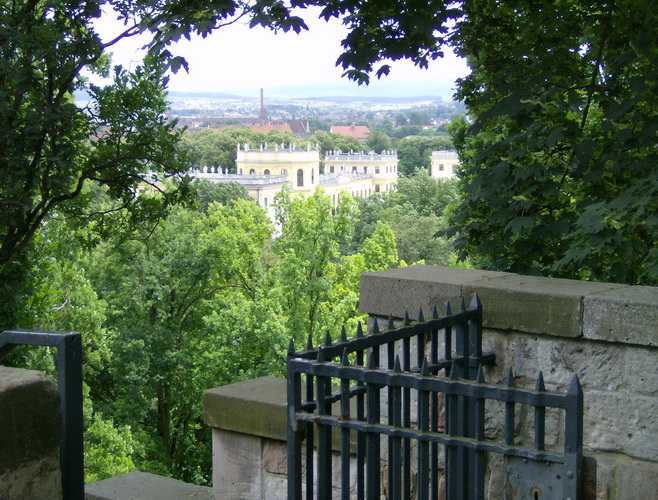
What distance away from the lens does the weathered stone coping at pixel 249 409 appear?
134 inches

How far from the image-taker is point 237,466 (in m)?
3.61

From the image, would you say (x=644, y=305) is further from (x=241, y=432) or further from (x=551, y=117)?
(x=551, y=117)

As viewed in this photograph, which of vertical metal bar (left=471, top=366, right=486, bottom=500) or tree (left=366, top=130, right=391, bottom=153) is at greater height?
tree (left=366, top=130, right=391, bottom=153)

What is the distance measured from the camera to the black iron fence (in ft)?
Answer: 6.82

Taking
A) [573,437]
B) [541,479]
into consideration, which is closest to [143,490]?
[541,479]

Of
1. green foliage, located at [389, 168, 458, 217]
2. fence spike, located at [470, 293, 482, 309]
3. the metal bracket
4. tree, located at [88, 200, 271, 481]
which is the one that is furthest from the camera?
green foliage, located at [389, 168, 458, 217]

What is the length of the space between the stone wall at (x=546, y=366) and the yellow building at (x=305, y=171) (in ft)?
303

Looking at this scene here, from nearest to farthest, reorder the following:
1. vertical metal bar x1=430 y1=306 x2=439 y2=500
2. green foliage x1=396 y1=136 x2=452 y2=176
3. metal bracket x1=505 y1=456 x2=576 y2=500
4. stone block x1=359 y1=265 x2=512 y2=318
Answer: metal bracket x1=505 y1=456 x2=576 y2=500, vertical metal bar x1=430 y1=306 x2=439 y2=500, stone block x1=359 y1=265 x2=512 y2=318, green foliage x1=396 y1=136 x2=452 y2=176

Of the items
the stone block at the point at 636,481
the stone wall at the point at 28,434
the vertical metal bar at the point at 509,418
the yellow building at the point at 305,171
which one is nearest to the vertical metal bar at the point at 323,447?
the vertical metal bar at the point at 509,418

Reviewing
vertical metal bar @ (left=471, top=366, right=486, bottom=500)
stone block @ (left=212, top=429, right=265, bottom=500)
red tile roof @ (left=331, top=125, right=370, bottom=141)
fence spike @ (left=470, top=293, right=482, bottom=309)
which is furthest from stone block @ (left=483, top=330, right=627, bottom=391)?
red tile roof @ (left=331, top=125, right=370, bottom=141)

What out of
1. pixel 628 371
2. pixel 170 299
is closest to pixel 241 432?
pixel 628 371

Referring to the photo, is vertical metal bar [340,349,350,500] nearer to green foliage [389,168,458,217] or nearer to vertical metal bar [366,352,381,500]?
vertical metal bar [366,352,381,500]

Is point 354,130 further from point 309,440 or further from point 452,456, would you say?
point 452,456

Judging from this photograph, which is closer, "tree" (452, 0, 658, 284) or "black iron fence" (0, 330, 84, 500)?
"black iron fence" (0, 330, 84, 500)
